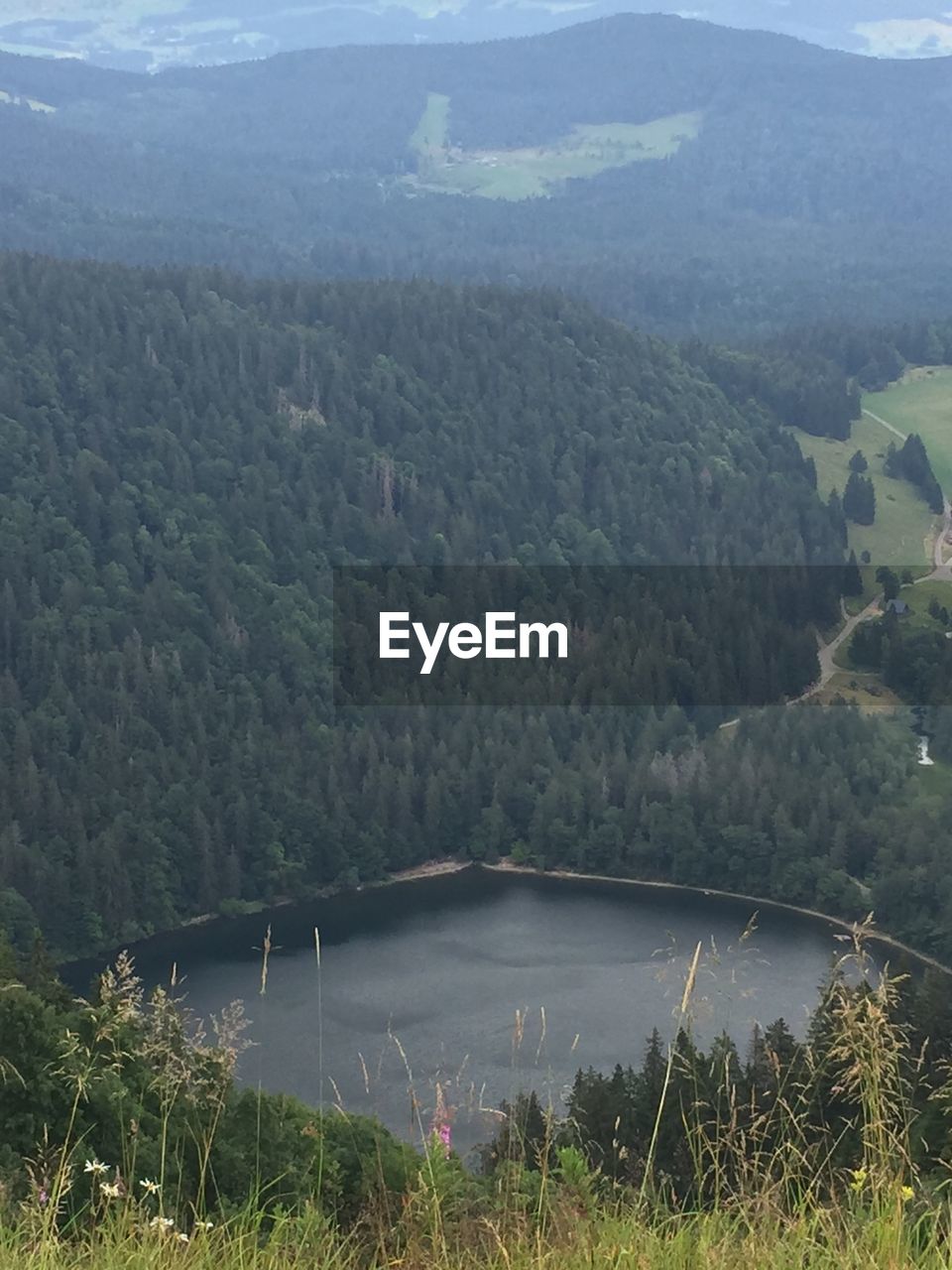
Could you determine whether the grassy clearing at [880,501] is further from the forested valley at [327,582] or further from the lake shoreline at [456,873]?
the lake shoreline at [456,873]

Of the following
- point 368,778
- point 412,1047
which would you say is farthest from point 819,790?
point 412,1047

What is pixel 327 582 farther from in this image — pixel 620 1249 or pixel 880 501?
pixel 620 1249

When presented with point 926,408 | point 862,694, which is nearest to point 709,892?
point 862,694

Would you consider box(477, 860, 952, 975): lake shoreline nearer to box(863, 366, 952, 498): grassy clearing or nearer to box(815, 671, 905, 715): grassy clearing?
box(815, 671, 905, 715): grassy clearing

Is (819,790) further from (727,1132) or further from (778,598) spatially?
(727,1132)

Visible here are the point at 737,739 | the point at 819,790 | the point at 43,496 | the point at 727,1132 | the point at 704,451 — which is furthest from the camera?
the point at 704,451

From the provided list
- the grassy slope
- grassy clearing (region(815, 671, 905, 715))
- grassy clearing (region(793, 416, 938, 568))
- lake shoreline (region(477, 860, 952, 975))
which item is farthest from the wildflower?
grassy clearing (region(793, 416, 938, 568))
